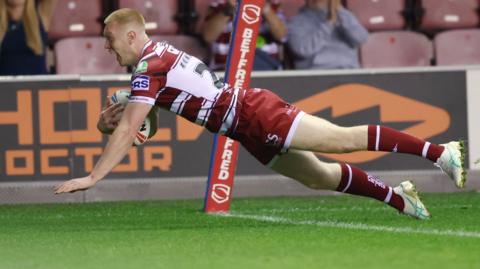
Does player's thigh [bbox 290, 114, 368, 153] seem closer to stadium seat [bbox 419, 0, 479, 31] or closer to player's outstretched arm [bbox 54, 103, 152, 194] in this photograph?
player's outstretched arm [bbox 54, 103, 152, 194]

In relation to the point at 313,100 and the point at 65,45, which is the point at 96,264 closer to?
the point at 313,100

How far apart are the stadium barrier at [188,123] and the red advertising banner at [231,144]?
1908 millimetres

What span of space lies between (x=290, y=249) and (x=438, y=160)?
198 cm

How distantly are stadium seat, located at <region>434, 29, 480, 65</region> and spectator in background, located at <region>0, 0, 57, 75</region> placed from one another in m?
4.51

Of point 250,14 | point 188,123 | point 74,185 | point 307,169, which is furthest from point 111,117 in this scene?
point 188,123

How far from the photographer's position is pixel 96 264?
24.4ft

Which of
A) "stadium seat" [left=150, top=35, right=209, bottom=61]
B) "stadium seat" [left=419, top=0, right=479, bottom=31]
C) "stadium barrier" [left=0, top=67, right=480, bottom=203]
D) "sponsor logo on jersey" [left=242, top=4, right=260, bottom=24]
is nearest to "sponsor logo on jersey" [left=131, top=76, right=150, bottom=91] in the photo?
"sponsor logo on jersey" [left=242, top=4, right=260, bottom=24]

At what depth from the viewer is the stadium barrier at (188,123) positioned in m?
13.0

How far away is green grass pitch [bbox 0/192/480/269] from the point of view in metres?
7.44

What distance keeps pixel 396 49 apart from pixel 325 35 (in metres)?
1.16

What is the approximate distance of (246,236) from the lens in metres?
8.80

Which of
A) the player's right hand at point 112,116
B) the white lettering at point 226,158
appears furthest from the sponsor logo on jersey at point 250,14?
the player's right hand at point 112,116

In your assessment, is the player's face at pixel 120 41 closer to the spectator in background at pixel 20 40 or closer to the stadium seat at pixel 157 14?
the spectator in background at pixel 20 40

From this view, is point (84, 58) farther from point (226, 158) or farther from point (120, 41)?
point (120, 41)
